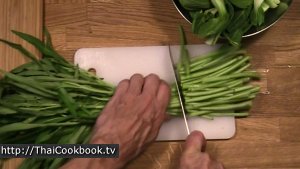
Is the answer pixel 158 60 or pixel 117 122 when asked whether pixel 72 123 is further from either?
pixel 158 60

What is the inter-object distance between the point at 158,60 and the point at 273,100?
0.33m

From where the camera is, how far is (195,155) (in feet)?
3.14

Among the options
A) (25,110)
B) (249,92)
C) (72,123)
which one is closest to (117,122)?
(72,123)

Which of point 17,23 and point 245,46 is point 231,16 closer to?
point 245,46

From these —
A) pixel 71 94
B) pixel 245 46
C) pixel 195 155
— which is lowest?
pixel 195 155

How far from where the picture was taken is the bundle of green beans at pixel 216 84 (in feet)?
3.40

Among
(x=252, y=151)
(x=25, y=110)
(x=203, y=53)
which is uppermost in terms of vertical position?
(x=203, y=53)

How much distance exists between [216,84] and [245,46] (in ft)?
0.47

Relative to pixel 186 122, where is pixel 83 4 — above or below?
above

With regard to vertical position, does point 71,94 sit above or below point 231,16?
below

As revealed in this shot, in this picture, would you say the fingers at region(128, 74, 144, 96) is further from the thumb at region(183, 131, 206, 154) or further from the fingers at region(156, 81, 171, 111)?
the thumb at region(183, 131, 206, 154)

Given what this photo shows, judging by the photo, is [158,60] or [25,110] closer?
[25,110]

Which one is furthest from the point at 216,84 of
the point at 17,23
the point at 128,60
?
the point at 17,23

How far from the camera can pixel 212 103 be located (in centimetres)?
104
